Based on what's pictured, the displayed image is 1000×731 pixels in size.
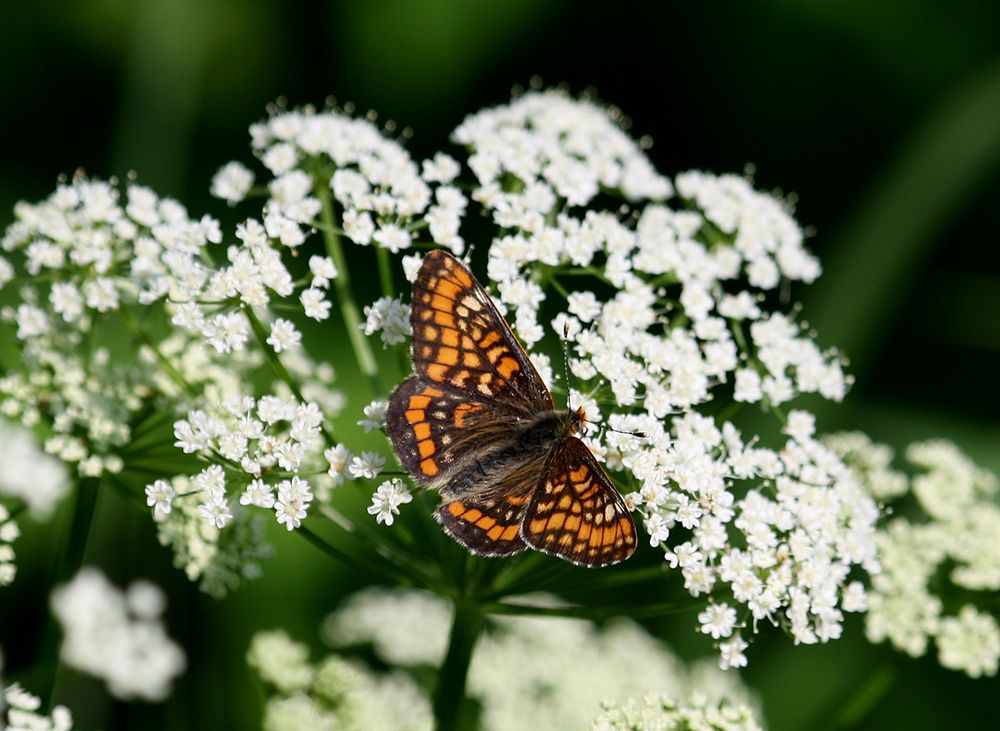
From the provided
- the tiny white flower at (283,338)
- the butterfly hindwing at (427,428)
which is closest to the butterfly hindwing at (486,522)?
the butterfly hindwing at (427,428)

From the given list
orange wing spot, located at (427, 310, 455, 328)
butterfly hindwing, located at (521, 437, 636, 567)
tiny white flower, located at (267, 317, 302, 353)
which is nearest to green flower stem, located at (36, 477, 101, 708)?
tiny white flower, located at (267, 317, 302, 353)

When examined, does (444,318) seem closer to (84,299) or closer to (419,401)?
(419,401)

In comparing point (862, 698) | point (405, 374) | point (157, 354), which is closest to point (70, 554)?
point (157, 354)

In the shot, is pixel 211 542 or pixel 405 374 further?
pixel 405 374

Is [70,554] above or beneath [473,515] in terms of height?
beneath

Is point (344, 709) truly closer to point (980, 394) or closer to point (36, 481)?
point (36, 481)

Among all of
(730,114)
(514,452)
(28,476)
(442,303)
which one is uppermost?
(730,114)

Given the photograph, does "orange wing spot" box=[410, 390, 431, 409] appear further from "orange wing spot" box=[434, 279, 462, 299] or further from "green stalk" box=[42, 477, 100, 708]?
"green stalk" box=[42, 477, 100, 708]
